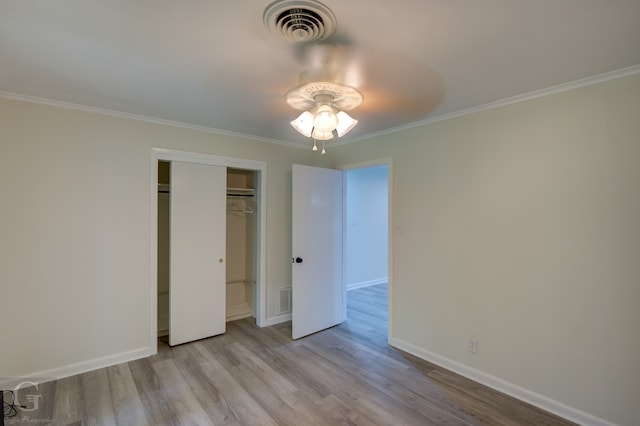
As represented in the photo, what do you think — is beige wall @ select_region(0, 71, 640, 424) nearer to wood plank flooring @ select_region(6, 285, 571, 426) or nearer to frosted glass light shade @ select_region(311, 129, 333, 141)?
wood plank flooring @ select_region(6, 285, 571, 426)

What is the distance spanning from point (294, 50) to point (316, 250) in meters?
2.50

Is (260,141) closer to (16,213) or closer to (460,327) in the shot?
(16,213)

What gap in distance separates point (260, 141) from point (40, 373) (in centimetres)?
313

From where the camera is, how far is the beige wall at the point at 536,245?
6.70 ft

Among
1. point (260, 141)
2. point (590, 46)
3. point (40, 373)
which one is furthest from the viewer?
point (260, 141)

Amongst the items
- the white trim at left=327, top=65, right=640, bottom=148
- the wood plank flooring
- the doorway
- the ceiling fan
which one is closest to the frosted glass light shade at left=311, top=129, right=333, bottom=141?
the ceiling fan

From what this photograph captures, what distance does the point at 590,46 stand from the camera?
1734 mm

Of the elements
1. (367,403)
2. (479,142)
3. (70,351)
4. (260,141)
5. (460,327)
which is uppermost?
(260,141)

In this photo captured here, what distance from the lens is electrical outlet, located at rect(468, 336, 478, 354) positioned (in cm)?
275

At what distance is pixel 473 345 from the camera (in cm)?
276

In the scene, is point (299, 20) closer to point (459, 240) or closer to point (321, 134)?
point (321, 134)

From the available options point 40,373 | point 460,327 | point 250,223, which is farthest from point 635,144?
point 40,373

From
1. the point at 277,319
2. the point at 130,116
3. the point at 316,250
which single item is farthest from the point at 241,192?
the point at 277,319

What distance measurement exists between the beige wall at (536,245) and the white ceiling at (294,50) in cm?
36
